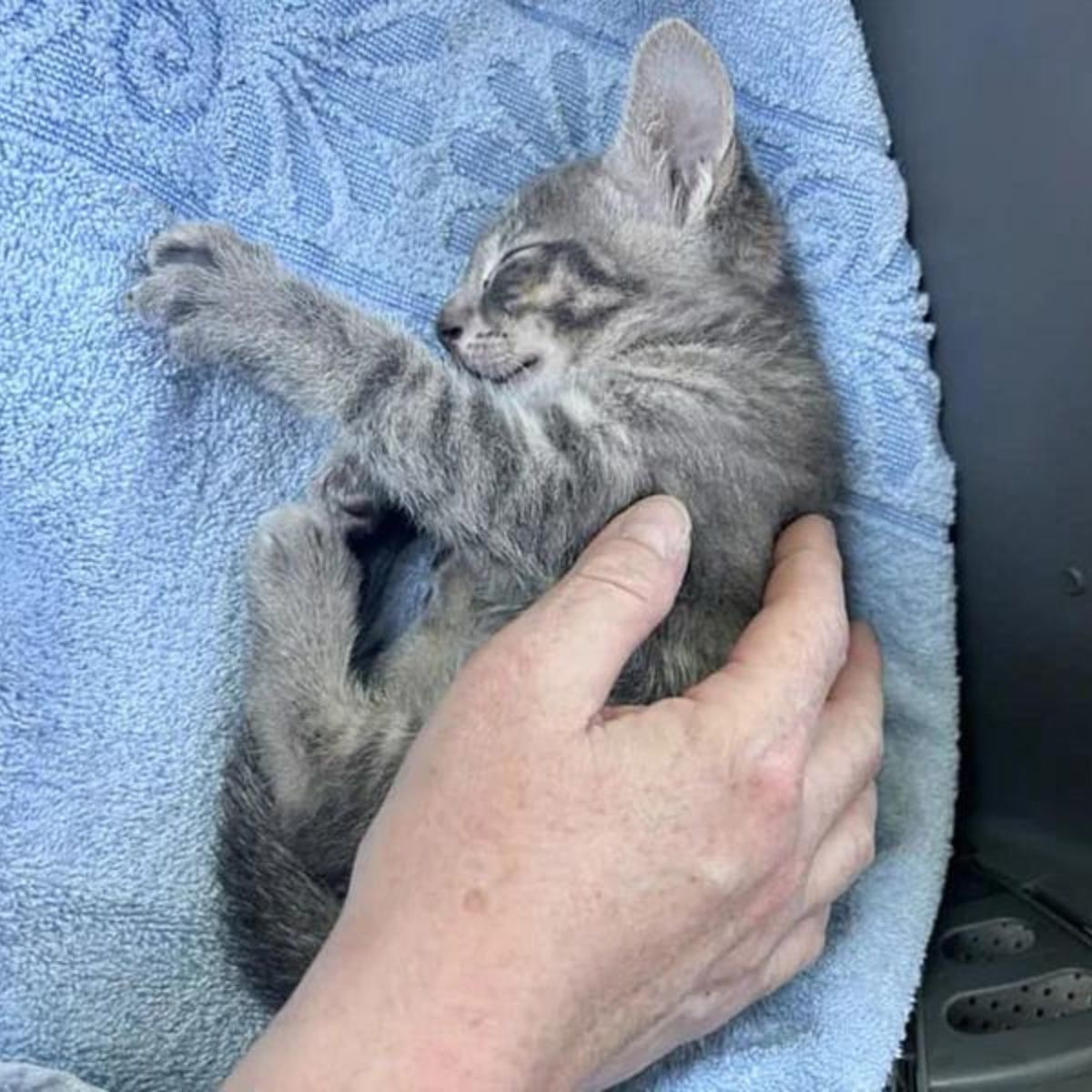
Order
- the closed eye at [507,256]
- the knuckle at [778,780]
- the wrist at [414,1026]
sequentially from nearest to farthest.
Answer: the wrist at [414,1026]
the knuckle at [778,780]
the closed eye at [507,256]

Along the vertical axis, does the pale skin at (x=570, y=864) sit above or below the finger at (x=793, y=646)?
below

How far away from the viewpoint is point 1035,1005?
50.4 inches

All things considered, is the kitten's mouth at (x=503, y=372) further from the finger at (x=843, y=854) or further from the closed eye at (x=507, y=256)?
the finger at (x=843, y=854)

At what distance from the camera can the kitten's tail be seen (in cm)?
125

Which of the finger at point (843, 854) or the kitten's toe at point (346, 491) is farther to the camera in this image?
the kitten's toe at point (346, 491)

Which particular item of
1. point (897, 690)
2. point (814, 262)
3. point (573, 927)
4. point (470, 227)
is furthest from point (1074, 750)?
point (470, 227)

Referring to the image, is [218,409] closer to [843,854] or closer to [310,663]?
[310,663]

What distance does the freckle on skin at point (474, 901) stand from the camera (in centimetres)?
100

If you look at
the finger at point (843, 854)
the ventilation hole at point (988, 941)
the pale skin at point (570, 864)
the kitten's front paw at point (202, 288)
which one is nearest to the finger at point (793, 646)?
the pale skin at point (570, 864)

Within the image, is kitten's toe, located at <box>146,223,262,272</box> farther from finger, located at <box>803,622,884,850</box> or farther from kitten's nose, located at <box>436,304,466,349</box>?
finger, located at <box>803,622,884,850</box>

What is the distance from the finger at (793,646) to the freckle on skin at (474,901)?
0.21m

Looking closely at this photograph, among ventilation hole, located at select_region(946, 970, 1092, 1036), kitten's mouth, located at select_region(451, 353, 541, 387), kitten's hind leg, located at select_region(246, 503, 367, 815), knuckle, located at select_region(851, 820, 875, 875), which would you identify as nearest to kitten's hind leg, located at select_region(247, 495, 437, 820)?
kitten's hind leg, located at select_region(246, 503, 367, 815)

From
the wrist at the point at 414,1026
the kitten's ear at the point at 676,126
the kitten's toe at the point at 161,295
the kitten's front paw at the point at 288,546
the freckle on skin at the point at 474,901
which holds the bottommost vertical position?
the wrist at the point at 414,1026

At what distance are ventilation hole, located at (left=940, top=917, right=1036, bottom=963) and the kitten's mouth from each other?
0.63m
